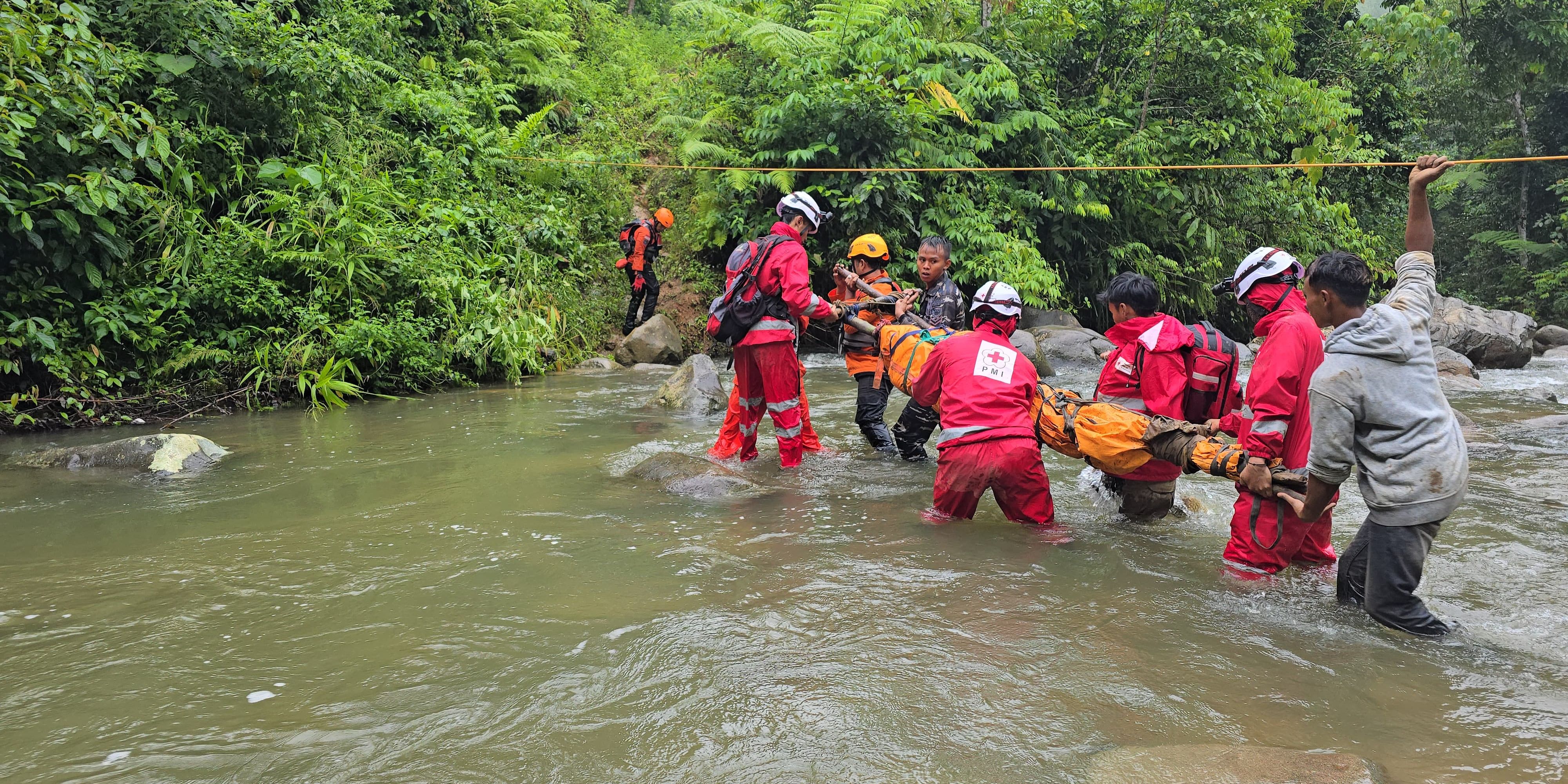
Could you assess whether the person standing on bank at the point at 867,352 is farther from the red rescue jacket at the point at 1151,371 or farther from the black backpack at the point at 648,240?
the black backpack at the point at 648,240

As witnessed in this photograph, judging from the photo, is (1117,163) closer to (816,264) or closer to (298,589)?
(816,264)

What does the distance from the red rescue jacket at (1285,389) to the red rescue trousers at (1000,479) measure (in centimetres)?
108

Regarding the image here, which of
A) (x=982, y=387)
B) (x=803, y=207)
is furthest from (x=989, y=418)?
(x=803, y=207)

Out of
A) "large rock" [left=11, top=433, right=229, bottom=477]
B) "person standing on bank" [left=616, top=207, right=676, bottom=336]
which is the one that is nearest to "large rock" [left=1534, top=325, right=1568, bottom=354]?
"person standing on bank" [left=616, top=207, right=676, bottom=336]

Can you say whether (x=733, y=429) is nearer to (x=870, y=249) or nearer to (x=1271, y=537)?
(x=870, y=249)

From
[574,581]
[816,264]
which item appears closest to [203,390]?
[574,581]

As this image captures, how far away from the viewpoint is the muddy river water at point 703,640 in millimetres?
2723

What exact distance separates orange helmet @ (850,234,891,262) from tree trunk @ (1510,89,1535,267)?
22.1 meters

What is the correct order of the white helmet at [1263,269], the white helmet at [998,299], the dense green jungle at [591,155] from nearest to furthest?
1. the white helmet at [1263,269]
2. the white helmet at [998,299]
3. the dense green jungle at [591,155]

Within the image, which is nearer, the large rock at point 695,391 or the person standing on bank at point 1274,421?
the person standing on bank at point 1274,421

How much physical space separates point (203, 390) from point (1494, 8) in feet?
79.7

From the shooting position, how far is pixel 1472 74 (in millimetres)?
21016

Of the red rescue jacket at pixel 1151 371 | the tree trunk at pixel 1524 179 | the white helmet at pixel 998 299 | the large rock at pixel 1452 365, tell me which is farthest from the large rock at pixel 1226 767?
the tree trunk at pixel 1524 179

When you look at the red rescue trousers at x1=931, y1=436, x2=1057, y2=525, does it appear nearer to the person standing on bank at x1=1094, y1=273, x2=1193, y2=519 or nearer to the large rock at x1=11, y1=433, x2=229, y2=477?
the person standing on bank at x1=1094, y1=273, x2=1193, y2=519
